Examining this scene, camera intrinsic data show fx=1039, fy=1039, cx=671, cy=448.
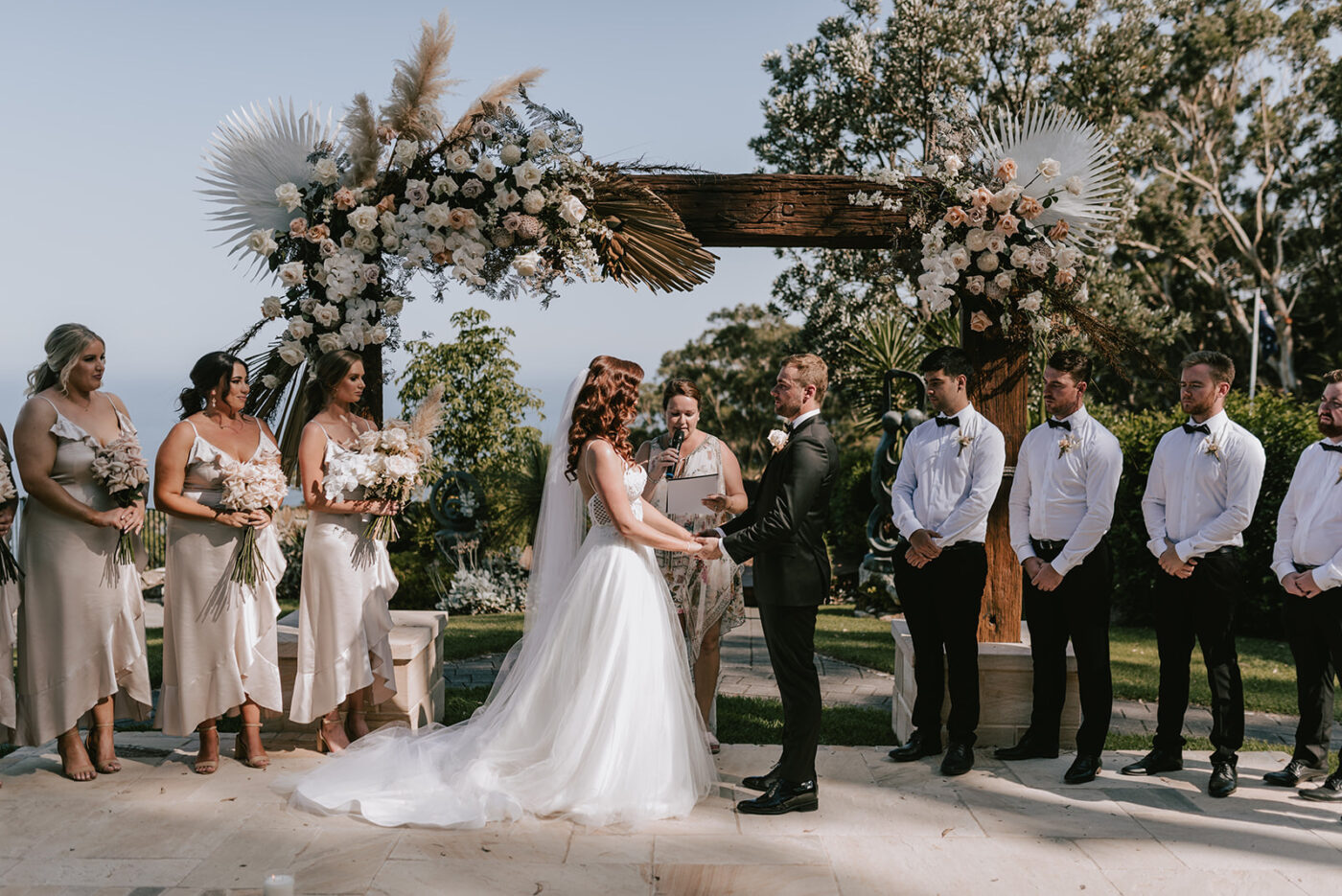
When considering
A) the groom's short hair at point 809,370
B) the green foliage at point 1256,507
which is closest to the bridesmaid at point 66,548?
the groom's short hair at point 809,370

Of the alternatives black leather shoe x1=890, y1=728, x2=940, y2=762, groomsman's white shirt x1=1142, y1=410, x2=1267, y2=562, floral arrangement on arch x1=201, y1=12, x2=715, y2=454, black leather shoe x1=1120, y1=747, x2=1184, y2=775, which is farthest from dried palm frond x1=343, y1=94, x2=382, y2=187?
black leather shoe x1=1120, y1=747, x2=1184, y2=775

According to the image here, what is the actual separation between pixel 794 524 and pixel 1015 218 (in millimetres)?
2288

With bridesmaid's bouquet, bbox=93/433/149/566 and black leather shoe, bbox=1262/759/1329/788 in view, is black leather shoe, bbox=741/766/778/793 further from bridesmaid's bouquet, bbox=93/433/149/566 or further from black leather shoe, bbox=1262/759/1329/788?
bridesmaid's bouquet, bbox=93/433/149/566

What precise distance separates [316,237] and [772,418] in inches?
980

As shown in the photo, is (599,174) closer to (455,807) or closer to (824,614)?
(455,807)

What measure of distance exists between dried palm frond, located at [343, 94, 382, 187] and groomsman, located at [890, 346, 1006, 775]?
3.15 metres

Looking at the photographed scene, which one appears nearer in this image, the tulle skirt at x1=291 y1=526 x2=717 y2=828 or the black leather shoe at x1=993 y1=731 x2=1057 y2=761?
the tulle skirt at x1=291 y1=526 x2=717 y2=828

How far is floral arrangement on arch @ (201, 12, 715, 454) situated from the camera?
5504 mm

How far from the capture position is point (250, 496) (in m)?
4.89

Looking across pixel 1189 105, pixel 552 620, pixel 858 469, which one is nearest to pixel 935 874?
pixel 552 620

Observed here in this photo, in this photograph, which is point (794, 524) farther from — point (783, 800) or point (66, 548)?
point (66, 548)

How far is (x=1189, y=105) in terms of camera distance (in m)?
21.4

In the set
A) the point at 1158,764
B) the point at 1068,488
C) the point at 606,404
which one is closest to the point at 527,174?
the point at 606,404

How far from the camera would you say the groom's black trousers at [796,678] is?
14.9 feet
